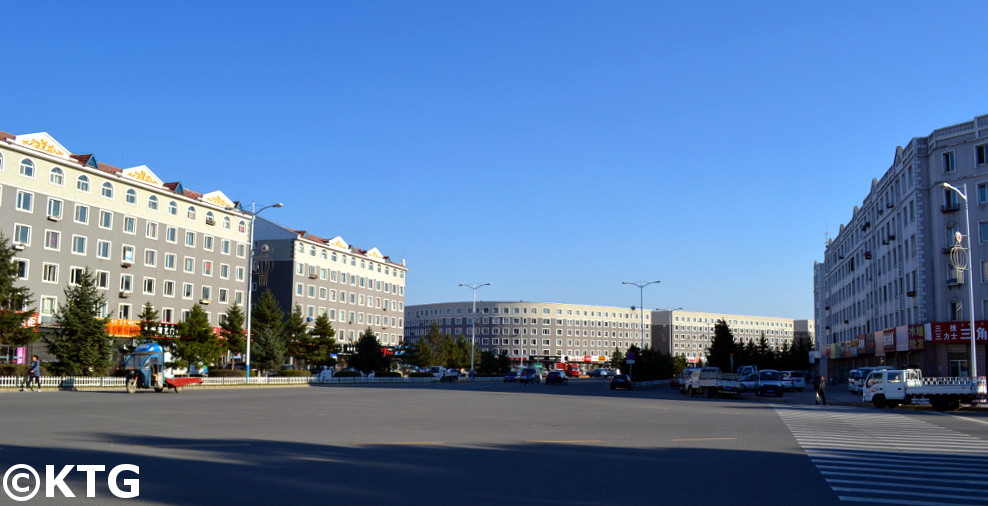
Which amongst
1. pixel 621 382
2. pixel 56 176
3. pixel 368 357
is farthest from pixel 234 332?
pixel 621 382

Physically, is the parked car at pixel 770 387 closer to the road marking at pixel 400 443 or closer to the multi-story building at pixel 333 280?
the road marking at pixel 400 443

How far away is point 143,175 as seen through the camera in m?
69.6

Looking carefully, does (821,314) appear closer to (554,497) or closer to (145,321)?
(145,321)

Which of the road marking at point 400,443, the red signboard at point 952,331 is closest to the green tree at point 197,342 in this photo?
the road marking at point 400,443

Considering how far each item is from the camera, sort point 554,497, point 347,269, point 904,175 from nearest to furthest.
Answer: point 554,497
point 904,175
point 347,269

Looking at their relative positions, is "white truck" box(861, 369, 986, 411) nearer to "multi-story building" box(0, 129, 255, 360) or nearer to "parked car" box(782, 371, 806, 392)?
"parked car" box(782, 371, 806, 392)

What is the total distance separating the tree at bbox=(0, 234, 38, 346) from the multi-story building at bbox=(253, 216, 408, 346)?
3694cm

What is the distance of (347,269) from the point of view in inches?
4151

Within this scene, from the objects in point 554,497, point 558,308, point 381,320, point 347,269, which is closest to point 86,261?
point 347,269

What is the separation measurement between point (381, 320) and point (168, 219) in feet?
145

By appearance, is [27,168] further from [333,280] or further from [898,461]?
[898,461]

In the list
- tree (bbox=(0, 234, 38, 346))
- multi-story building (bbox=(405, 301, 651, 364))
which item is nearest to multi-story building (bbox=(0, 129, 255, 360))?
tree (bbox=(0, 234, 38, 346))

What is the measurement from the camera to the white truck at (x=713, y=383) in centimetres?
4647

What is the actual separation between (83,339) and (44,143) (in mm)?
19812
